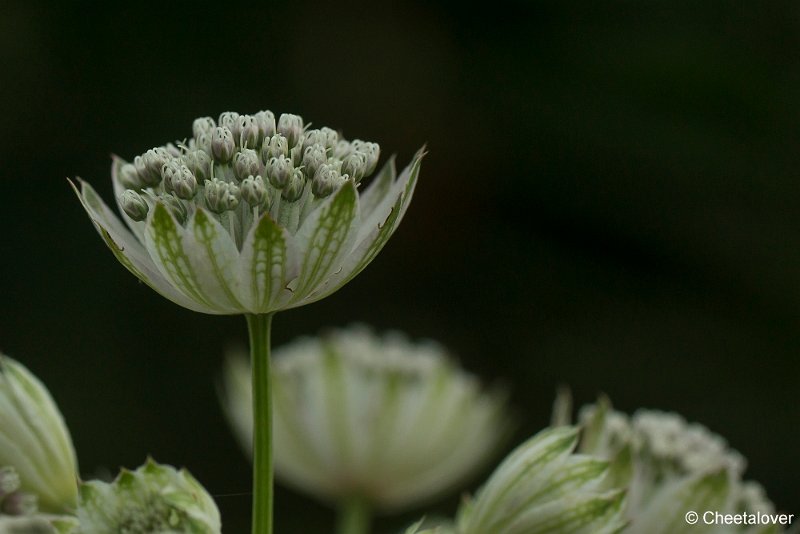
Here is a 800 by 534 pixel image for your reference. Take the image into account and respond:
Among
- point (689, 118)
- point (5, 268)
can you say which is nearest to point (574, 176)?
point (689, 118)

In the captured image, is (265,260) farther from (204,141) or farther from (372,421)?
(372,421)

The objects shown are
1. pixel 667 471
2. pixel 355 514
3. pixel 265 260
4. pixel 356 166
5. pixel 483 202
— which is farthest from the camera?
pixel 483 202

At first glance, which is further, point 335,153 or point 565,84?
point 565,84

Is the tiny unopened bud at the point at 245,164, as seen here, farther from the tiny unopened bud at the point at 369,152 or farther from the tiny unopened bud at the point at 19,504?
the tiny unopened bud at the point at 19,504

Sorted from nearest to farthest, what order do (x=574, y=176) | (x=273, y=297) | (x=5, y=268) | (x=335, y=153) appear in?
(x=273, y=297)
(x=335, y=153)
(x=5, y=268)
(x=574, y=176)

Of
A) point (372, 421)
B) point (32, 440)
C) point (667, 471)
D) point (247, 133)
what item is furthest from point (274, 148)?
point (372, 421)

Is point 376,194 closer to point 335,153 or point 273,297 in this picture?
point 335,153
